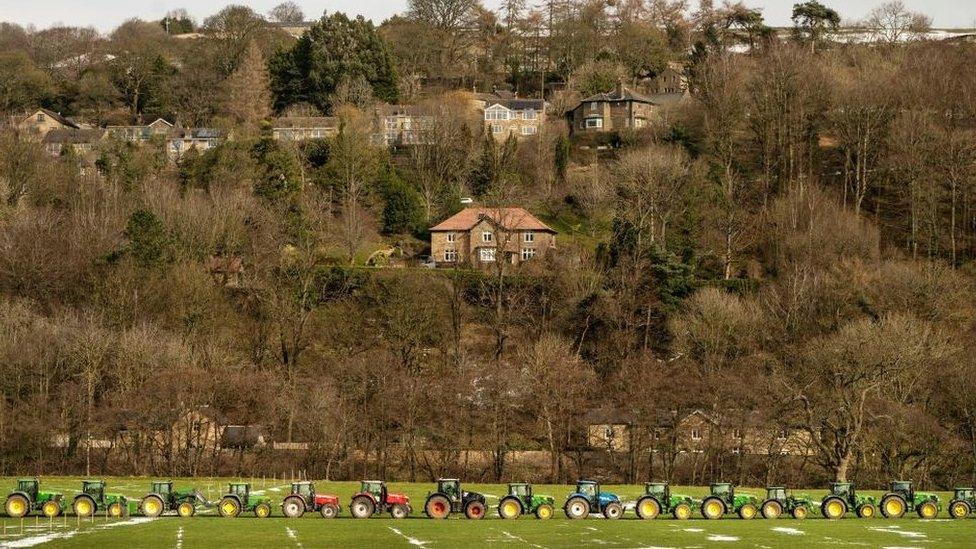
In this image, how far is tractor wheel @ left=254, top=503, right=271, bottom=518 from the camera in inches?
1854

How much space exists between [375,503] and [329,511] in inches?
63.3

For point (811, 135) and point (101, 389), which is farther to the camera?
point (811, 135)

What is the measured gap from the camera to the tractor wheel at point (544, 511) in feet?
155

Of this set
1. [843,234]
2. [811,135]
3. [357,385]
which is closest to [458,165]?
[811,135]

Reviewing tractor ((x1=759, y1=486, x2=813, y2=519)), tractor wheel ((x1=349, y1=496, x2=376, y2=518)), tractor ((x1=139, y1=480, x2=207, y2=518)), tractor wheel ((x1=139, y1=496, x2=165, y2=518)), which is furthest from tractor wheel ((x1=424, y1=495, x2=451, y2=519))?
tractor ((x1=759, y1=486, x2=813, y2=519))

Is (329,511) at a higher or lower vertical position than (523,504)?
lower

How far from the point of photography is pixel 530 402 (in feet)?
268

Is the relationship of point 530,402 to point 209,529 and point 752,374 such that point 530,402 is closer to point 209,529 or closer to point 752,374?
point 752,374

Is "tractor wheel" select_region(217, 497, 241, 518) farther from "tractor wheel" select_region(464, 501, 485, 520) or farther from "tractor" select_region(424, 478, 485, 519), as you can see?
"tractor wheel" select_region(464, 501, 485, 520)

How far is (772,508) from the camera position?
48062 millimetres

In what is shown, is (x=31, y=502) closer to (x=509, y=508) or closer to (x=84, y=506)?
(x=84, y=506)

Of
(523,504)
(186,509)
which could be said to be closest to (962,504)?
(523,504)

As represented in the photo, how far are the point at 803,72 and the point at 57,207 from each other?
225 feet

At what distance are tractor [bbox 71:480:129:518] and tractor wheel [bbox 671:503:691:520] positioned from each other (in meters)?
18.9
